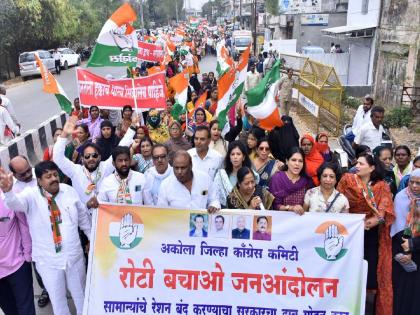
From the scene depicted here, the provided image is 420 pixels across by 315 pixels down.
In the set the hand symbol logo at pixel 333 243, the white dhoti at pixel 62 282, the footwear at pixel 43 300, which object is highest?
the hand symbol logo at pixel 333 243

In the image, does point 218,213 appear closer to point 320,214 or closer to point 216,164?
point 320,214

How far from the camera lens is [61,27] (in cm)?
2983

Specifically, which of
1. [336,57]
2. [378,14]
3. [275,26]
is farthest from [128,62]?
[275,26]

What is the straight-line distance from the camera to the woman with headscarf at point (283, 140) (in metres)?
5.71

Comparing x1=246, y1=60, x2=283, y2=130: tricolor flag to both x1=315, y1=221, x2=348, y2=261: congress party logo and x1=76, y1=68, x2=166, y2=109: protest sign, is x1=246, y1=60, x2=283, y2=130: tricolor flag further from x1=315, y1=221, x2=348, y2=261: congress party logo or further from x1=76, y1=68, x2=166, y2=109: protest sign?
x1=315, y1=221, x2=348, y2=261: congress party logo

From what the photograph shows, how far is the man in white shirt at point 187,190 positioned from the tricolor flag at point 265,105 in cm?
210

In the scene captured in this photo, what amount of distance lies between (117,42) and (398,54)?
34.8 feet

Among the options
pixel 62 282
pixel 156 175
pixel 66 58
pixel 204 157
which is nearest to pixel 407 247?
pixel 204 157

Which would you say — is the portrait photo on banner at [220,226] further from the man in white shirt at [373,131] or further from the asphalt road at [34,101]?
the asphalt road at [34,101]

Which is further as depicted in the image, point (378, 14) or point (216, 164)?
point (378, 14)

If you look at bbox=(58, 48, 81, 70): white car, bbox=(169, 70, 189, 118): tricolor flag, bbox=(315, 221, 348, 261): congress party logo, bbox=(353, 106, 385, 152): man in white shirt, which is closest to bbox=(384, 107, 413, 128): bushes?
bbox=(353, 106, 385, 152): man in white shirt

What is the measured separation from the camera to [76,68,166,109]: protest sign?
21.9 ft

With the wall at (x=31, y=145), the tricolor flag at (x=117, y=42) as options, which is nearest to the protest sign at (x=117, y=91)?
the tricolor flag at (x=117, y=42)

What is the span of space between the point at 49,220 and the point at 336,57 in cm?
1943
